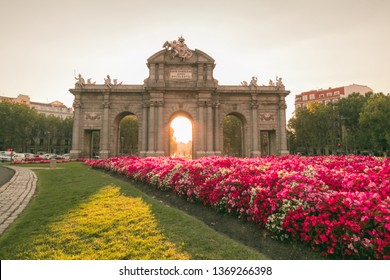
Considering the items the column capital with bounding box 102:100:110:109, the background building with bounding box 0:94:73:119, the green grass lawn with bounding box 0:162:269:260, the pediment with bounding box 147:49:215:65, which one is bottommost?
the green grass lawn with bounding box 0:162:269:260

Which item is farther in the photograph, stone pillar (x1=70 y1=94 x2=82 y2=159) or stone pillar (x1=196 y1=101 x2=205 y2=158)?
stone pillar (x1=70 y1=94 x2=82 y2=159)

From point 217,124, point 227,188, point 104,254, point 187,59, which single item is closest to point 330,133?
point 217,124

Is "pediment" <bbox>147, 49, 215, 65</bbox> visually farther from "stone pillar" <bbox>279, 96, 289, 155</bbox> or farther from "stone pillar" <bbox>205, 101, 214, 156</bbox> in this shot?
"stone pillar" <bbox>279, 96, 289, 155</bbox>

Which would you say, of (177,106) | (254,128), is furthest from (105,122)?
(254,128)

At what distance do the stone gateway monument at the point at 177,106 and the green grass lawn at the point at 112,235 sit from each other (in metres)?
23.8

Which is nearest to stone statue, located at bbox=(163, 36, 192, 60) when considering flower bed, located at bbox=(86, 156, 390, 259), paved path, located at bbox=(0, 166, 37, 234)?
paved path, located at bbox=(0, 166, 37, 234)

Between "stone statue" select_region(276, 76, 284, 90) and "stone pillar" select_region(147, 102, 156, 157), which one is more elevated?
"stone statue" select_region(276, 76, 284, 90)

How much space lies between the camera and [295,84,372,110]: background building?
7762 centimetres

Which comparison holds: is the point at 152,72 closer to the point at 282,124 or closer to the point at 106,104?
the point at 106,104

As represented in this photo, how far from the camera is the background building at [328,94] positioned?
7762 centimetres

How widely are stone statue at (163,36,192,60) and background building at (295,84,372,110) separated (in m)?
54.0

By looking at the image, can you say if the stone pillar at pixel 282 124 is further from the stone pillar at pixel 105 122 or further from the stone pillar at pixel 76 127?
the stone pillar at pixel 76 127

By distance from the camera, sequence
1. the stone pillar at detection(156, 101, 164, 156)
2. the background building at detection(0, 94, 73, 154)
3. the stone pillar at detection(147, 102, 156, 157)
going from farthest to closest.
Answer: the background building at detection(0, 94, 73, 154), the stone pillar at detection(156, 101, 164, 156), the stone pillar at detection(147, 102, 156, 157)

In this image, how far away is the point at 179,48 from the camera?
108 feet
